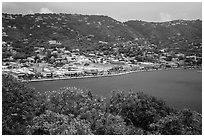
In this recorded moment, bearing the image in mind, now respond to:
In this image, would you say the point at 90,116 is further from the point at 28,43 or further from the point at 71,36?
the point at 71,36

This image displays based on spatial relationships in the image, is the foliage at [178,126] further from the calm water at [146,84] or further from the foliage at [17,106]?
the calm water at [146,84]

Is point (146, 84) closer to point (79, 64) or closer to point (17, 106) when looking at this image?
point (79, 64)

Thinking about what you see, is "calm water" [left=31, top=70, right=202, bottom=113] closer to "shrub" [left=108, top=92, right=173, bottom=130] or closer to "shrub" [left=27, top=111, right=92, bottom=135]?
"shrub" [left=108, top=92, right=173, bottom=130]

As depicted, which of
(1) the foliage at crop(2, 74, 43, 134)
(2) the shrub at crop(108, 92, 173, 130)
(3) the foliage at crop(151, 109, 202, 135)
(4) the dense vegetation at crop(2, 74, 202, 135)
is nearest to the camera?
(4) the dense vegetation at crop(2, 74, 202, 135)

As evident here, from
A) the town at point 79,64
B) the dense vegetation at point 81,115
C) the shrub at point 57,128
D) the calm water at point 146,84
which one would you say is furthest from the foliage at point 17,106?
the town at point 79,64

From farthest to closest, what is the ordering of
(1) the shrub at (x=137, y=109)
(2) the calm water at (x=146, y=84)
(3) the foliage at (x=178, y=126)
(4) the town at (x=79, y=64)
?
(4) the town at (x=79, y=64)
(2) the calm water at (x=146, y=84)
(1) the shrub at (x=137, y=109)
(3) the foliage at (x=178, y=126)

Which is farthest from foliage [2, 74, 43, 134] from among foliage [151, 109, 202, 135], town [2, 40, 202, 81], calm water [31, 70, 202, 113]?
town [2, 40, 202, 81]

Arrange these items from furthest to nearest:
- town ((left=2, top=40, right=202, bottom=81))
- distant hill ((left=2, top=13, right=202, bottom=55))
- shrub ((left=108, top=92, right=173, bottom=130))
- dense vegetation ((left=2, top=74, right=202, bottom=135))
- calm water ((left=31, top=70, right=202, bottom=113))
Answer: distant hill ((left=2, top=13, right=202, bottom=55))
town ((left=2, top=40, right=202, bottom=81))
calm water ((left=31, top=70, right=202, bottom=113))
shrub ((left=108, top=92, right=173, bottom=130))
dense vegetation ((left=2, top=74, right=202, bottom=135))
